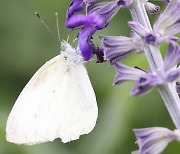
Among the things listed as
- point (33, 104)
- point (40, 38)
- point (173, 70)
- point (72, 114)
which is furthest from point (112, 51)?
point (40, 38)

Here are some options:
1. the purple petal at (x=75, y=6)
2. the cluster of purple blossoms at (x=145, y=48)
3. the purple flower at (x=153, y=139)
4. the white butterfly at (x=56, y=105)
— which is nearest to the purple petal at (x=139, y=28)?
the cluster of purple blossoms at (x=145, y=48)

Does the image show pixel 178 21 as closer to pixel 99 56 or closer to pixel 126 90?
pixel 99 56

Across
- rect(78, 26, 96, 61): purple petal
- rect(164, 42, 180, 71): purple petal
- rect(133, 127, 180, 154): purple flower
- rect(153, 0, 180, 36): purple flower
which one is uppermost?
rect(78, 26, 96, 61): purple petal

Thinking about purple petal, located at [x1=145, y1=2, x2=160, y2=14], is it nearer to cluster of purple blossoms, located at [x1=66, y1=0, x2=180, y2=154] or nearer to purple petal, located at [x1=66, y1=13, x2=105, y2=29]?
cluster of purple blossoms, located at [x1=66, y1=0, x2=180, y2=154]

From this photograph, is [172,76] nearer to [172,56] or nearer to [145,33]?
[172,56]

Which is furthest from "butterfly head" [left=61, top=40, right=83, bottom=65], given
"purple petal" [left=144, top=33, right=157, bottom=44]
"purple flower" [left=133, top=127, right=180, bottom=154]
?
"purple flower" [left=133, top=127, right=180, bottom=154]
